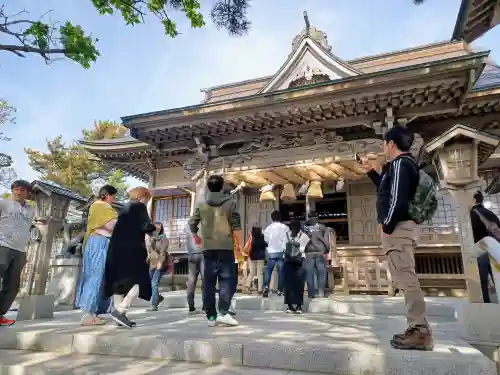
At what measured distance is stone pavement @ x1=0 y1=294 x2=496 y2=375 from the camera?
89.4 inches

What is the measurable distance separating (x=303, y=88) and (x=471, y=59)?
3.39 m

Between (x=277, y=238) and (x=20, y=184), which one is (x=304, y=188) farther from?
(x=20, y=184)

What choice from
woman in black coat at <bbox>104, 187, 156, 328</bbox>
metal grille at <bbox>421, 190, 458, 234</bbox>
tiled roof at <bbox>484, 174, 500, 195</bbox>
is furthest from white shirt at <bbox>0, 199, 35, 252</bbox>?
metal grille at <bbox>421, 190, 458, 234</bbox>

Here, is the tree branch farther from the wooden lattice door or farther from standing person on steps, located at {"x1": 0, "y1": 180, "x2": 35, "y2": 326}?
the wooden lattice door

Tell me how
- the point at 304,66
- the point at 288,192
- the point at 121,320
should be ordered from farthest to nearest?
1. the point at 304,66
2. the point at 288,192
3. the point at 121,320

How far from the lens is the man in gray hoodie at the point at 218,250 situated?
392 cm

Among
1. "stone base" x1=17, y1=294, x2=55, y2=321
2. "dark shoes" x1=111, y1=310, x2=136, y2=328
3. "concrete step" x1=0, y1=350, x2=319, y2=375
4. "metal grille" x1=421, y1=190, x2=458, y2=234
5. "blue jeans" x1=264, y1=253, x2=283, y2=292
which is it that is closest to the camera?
"concrete step" x1=0, y1=350, x2=319, y2=375

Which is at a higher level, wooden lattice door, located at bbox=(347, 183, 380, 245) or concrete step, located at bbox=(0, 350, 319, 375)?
wooden lattice door, located at bbox=(347, 183, 380, 245)

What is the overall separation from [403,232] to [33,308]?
16.9 feet

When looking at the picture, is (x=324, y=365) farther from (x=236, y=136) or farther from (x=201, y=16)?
(x=236, y=136)

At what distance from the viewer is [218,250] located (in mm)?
3975

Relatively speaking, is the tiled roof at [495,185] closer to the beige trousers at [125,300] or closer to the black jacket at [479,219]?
the black jacket at [479,219]

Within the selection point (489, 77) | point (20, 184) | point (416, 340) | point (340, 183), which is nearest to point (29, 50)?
point (20, 184)

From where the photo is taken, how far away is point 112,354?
299 cm
